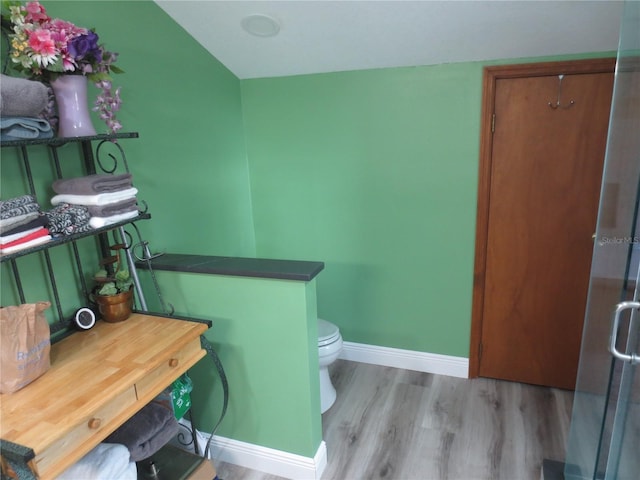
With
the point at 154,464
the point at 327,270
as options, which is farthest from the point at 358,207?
the point at 154,464

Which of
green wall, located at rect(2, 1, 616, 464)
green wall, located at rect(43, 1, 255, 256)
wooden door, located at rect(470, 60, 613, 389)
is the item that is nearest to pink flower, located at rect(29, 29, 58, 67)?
green wall, located at rect(43, 1, 255, 256)

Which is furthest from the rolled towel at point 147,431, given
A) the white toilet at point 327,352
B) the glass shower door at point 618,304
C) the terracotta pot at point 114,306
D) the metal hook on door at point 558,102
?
the metal hook on door at point 558,102

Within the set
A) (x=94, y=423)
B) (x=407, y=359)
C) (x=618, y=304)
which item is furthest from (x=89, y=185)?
(x=407, y=359)

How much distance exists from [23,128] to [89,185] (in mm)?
244

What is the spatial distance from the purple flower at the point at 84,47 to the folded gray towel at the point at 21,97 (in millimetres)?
149

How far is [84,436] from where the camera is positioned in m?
1.12

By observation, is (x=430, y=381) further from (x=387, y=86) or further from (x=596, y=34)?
(x=596, y=34)

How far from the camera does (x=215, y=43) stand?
2.24 m

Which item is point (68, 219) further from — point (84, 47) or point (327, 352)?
point (327, 352)

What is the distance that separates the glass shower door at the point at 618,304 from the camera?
3.98 ft

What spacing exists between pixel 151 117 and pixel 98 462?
4.67 ft

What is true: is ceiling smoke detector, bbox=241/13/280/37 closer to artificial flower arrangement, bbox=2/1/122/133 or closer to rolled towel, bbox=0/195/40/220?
artificial flower arrangement, bbox=2/1/122/133

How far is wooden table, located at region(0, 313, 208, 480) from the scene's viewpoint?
1058 mm

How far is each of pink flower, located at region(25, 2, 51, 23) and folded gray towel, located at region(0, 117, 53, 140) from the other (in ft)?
1.01
